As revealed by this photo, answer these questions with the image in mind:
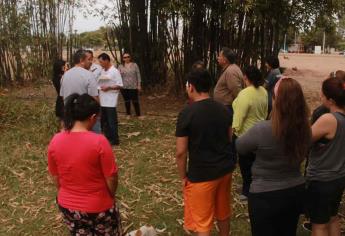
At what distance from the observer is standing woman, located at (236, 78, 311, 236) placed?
2.47m

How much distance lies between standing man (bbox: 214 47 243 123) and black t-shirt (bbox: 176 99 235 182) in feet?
6.19

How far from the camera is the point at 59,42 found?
12.5 metres

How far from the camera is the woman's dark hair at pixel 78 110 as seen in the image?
2.57m

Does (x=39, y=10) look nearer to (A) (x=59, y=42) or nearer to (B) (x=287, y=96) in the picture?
(A) (x=59, y=42)

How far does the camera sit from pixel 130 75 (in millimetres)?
7906

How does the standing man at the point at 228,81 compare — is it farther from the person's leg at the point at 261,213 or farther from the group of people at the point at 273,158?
the person's leg at the point at 261,213

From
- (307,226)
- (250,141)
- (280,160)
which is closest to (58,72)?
(307,226)

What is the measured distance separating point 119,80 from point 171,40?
4065 millimetres

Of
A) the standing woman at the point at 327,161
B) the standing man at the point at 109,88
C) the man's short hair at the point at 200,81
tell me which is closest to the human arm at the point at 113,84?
the standing man at the point at 109,88

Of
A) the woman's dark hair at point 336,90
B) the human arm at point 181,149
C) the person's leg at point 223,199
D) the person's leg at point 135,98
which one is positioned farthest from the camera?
the person's leg at point 135,98

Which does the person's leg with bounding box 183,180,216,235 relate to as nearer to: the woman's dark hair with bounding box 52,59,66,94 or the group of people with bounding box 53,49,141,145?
the group of people with bounding box 53,49,141,145

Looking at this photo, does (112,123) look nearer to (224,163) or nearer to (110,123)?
(110,123)

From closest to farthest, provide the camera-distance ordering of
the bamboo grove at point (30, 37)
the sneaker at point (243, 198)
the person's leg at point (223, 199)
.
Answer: the person's leg at point (223, 199) < the sneaker at point (243, 198) < the bamboo grove at point (30, 37)

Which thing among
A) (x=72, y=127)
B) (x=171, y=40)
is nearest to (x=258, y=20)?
(x=171, y=40)
